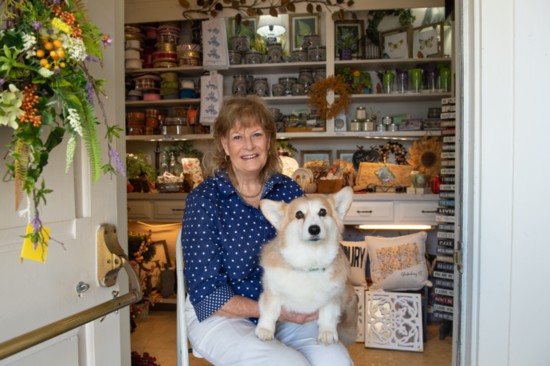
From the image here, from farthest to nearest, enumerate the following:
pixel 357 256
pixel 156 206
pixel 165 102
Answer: pixel 165 102 < pixel 156 206 < pixel 357 256

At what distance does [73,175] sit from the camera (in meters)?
1.10

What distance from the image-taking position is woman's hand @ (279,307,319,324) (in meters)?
1.47

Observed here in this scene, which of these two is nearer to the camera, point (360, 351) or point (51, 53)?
point (51, 53)

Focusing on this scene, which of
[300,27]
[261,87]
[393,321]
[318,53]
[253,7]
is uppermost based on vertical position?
[253,7]

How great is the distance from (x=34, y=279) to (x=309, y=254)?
0.76 m

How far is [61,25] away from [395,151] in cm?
359

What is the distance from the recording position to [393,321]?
9.95 feet

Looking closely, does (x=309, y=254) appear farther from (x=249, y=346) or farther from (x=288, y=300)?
(x=249, y=346)

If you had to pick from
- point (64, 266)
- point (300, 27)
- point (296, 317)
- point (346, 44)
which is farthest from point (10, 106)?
point (300, 27)

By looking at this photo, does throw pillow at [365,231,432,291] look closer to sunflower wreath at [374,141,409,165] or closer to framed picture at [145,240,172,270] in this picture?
sunflower wreath at [374,141,409,165]

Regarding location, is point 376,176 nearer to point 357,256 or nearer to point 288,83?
point 357,256

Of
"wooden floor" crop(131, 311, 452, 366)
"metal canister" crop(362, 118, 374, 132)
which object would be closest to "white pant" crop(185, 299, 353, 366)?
"wooden floor" crop(131, 311, 452, 366)

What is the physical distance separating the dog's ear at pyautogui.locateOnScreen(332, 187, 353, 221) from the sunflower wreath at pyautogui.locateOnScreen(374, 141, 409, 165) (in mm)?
2695

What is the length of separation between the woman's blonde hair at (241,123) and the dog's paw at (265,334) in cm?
60
